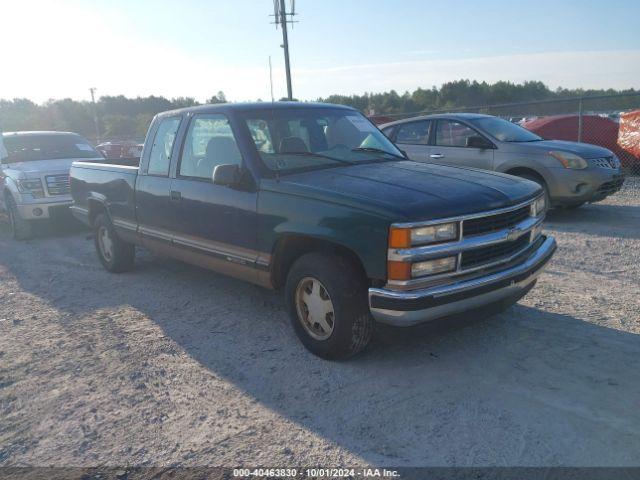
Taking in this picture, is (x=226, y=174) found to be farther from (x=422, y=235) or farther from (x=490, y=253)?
(x=490, y=253)

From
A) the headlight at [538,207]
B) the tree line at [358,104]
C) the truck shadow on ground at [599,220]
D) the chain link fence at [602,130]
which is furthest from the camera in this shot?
the tree line at [358,104]

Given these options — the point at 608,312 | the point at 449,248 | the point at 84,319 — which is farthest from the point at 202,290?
the point at 608,312

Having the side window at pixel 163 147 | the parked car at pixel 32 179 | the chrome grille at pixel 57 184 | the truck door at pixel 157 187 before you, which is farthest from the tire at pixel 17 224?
the side window at pixel 163 147

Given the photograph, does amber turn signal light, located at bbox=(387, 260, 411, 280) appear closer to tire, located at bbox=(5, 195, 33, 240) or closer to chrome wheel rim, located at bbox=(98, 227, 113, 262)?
chrome wheel rim, located at bbox=(98, 227, 113, 262)

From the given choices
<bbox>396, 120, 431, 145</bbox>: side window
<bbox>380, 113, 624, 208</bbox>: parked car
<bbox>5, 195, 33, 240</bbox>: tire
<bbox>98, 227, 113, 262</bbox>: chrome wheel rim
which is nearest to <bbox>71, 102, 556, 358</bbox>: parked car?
<bbox>98, 227, 113, 262</bbox>: chrome wheel rim

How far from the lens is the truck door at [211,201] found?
4387 millimetres

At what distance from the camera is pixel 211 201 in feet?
15.4

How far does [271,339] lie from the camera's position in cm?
447

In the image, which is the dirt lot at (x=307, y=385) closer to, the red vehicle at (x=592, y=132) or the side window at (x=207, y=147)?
the side window at (x=207, y=147)

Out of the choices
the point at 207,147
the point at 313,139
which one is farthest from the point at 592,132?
the point at 207,147

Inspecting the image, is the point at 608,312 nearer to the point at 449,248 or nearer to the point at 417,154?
the point at 449,248

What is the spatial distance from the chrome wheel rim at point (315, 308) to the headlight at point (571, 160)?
18.7 ft

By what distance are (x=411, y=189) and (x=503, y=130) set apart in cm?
583

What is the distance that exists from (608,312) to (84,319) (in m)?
4.68
